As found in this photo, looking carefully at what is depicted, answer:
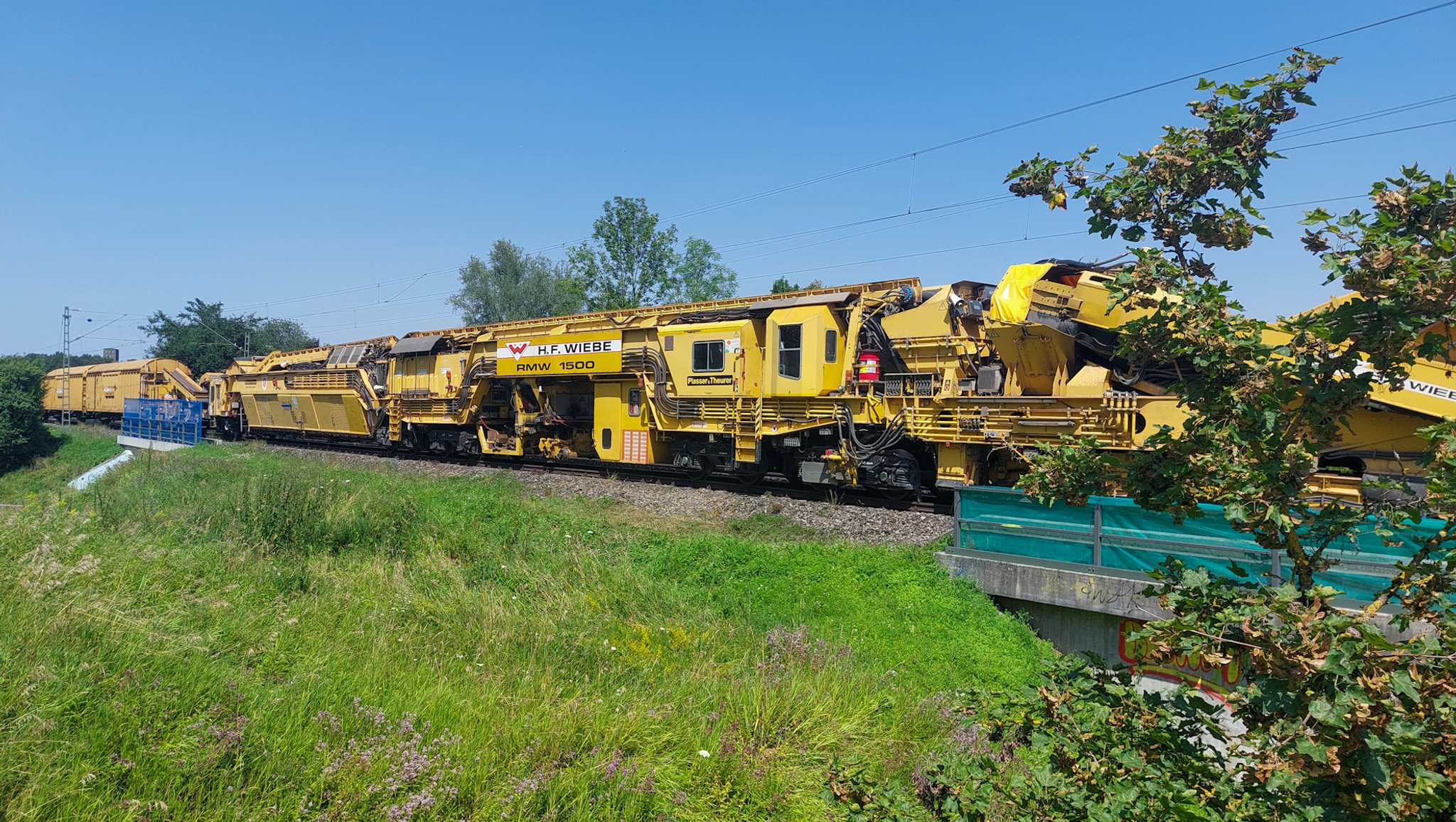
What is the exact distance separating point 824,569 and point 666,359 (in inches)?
294

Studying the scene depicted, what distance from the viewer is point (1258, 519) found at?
7.83ft

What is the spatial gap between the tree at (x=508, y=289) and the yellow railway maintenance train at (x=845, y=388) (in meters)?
38.0

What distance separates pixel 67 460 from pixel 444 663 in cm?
3682

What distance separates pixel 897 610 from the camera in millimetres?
8961

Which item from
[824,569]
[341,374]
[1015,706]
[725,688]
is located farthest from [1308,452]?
[341,374]

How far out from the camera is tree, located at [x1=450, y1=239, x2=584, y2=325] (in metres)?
59.2

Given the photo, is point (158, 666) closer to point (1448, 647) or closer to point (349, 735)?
point (349, 735)

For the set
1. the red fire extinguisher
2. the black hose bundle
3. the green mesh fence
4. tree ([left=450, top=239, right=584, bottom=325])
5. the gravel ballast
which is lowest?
the gravel ballast

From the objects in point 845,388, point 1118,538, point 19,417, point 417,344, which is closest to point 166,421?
point 19,417

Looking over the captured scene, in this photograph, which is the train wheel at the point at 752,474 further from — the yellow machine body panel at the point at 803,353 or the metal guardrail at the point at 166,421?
the metal guardrail at the point at 166,421

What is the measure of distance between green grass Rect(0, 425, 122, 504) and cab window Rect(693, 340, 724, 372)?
73.5ft

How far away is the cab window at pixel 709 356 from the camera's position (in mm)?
15305

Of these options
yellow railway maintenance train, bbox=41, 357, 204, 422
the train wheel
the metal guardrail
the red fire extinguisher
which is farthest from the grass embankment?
yellow railway maintenance train, bbox=41, 357, 204, 422

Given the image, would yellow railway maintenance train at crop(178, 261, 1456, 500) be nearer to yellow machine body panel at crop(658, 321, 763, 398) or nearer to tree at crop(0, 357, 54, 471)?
yellow machine body panel at crop(658, 321, 763, 398)
